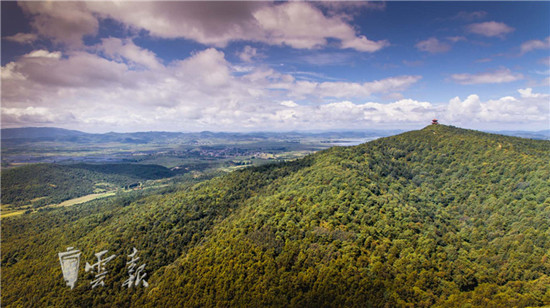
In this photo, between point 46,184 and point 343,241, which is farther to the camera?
point 46,184

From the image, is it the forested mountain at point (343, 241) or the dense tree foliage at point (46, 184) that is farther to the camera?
the dense tree foliage at point (46, 184)

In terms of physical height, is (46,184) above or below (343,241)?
below

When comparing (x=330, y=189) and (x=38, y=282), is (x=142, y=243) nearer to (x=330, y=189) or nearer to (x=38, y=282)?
(x=38, y=282)

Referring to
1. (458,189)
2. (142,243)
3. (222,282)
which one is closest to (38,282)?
(142,243)

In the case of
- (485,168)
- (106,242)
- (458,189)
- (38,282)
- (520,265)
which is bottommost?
(38,282)

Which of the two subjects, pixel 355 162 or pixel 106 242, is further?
pixel 355 162

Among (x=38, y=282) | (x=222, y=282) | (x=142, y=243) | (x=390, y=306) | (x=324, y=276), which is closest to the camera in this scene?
(x=390, y=306)

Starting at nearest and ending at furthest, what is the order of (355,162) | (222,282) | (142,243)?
1. (222,282)
2. (142,243)
3. (355,162)

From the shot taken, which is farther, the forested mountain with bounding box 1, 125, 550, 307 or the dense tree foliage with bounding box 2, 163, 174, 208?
the dense tree foliage with bounding box 2, 163, 174, 208
